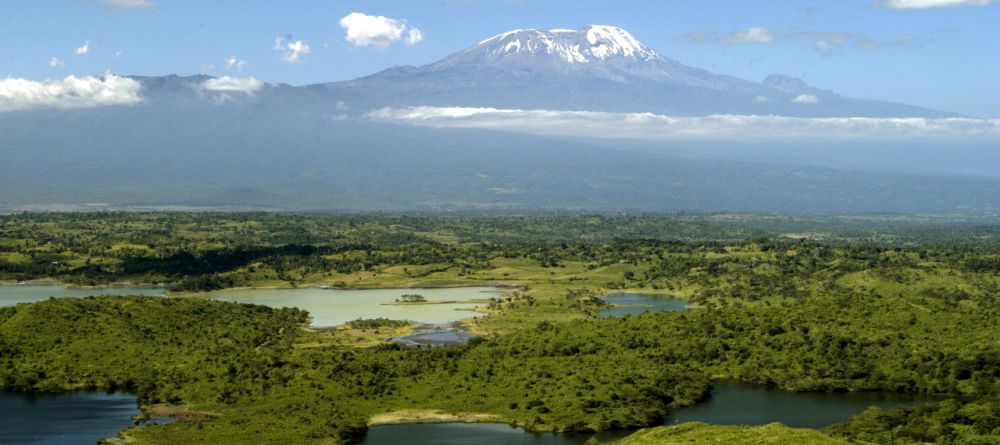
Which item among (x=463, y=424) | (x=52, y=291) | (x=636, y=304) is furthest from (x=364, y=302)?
(x=463, y=424)

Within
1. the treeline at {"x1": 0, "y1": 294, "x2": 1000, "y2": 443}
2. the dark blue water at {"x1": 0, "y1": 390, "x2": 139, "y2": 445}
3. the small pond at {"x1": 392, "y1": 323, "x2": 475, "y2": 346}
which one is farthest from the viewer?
the small pond at {"x1": 392, "y1": 323, "x2": 475, "y2": 346}

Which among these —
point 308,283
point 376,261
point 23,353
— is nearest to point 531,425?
point 23,353

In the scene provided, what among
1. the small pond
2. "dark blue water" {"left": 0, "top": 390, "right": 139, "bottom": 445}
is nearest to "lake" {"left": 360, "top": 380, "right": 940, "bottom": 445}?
"dark blue water" {"left": 0, "top": 390, "right": 139, "bottom": 445}

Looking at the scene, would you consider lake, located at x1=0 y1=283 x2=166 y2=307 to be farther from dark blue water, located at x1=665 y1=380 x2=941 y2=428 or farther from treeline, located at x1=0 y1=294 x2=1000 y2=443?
dark blue water, located at x1=665 y1=380 x2=941 y2=428

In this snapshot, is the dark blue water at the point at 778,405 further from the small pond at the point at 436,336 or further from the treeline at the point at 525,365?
the small pond at the point at 436,336

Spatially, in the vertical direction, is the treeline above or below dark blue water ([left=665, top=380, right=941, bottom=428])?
above

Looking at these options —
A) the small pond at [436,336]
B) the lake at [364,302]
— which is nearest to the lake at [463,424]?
the small pond at [436,336]

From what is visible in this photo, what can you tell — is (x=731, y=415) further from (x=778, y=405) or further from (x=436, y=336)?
(x=436, y=336)
